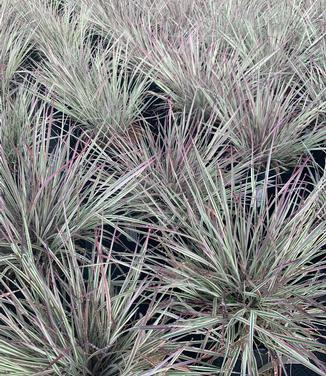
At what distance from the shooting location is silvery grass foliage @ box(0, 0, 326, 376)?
819 mm

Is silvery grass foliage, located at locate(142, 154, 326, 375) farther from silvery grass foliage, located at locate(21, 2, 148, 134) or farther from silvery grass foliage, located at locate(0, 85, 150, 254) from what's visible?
silvery grass foliage, located at locate(21, 2, 148, 134)

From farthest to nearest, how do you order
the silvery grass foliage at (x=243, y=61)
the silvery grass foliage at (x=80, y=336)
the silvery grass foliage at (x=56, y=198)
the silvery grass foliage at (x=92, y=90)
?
the silvery grass foliage at (x=92, y=90), the silvery grass foliage at (x=243, y=61), the silvery grass foliage at (x=56, y=198), the silvery grass foliage at (x=80, y=336)

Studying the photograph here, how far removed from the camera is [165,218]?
38.8 inches

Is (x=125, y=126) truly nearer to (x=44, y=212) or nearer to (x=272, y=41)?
(x=44, y=212)

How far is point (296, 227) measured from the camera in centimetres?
100

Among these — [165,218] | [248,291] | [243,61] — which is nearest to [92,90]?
[243,61]

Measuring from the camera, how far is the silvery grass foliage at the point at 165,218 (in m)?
0.82

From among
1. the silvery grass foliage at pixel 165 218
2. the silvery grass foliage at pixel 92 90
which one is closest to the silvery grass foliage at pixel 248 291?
the silvery grass foliage at pixel 165 218

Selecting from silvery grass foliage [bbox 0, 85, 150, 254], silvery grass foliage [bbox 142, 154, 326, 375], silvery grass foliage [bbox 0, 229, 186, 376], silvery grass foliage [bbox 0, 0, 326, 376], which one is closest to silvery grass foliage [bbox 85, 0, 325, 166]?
silvery grass foliage [bbox 0, 0, 326, 376]

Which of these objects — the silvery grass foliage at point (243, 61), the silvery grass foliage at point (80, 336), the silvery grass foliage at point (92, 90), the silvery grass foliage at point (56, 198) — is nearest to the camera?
the silvery grass foliage at point (80, 336)

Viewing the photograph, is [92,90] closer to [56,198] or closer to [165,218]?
[56,198]

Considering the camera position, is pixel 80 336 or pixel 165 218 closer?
pixel 80 336

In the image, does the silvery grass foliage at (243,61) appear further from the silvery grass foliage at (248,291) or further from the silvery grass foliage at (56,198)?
the silvery grass foliage at (56,198)

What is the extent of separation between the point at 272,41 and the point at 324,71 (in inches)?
7.9
